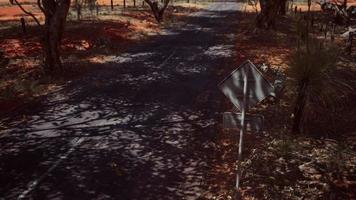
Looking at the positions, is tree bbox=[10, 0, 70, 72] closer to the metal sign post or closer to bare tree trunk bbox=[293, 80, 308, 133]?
bare tree trunk bbox=[293, 80, 308, 133]

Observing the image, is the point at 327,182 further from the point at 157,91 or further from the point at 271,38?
the point at 271,38

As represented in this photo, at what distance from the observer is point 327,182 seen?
8.62 meters

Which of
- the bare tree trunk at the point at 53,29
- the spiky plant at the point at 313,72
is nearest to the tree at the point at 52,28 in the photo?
the bare tree trunk at the point at 53,29

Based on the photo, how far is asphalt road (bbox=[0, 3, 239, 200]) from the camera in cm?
880

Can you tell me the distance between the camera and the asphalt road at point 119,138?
880 cm

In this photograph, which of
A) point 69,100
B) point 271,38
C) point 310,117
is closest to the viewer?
point 310,117

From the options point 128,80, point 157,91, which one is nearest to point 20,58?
point 128,80

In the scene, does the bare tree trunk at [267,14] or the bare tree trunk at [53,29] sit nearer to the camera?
the bare tree trunk at [53,29]

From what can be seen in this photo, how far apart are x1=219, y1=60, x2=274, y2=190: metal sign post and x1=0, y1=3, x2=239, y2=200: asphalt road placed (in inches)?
87.5

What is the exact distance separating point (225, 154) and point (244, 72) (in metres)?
3.79

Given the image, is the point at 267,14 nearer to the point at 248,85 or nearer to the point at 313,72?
the point at 313,72

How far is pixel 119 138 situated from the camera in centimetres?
1129

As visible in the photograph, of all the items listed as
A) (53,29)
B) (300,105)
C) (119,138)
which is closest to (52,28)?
(53,29)

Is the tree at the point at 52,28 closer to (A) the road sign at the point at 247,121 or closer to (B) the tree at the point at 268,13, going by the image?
(A) the road sign at the point at 247,121
